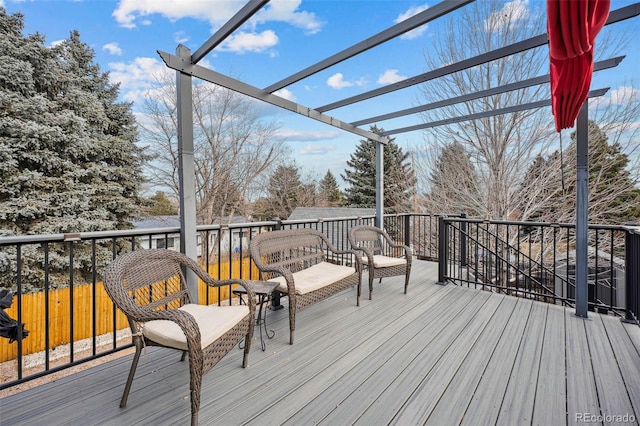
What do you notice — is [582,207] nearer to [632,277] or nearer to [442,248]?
[632,277]

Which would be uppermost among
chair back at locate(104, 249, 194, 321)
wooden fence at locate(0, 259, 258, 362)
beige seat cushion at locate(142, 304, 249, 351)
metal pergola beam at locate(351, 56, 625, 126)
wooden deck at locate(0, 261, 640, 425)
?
metal pergola beam at locate(351, 56, 625, 126)

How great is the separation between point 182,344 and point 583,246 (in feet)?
12.5

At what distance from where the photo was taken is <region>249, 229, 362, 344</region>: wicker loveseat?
266cm

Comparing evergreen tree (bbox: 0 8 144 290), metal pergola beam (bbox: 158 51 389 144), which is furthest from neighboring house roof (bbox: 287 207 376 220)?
metal pergola beam (bbox: 158 51 389 144)

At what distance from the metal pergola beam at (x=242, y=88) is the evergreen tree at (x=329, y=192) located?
13382 mm

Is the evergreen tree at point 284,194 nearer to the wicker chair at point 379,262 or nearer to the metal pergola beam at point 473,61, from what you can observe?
the wicker chair at point 379,262

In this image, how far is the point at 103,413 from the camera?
1.69 m

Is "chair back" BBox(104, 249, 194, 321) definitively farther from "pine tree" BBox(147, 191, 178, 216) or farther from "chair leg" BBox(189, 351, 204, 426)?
"pine tree" BBox(147, 191, 178, 216)

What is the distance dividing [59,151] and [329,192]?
45.3ft

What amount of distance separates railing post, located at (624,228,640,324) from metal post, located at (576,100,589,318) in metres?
0.32

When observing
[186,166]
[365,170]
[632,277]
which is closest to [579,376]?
[632,277]

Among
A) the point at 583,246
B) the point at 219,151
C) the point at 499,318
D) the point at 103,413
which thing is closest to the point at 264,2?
the point at 103,413

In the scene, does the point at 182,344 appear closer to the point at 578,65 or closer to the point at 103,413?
the point at 103,413

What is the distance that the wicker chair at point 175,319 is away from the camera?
1568 millimetres
